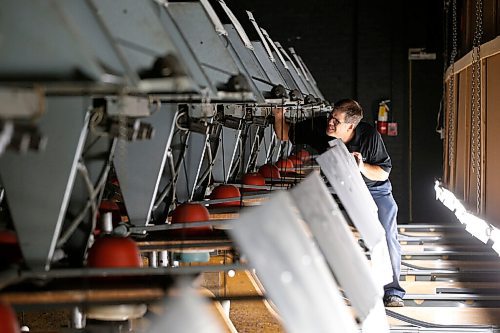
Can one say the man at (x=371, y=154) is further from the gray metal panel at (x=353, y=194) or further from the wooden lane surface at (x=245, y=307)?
the gray metal panel at (x=353, y=194)

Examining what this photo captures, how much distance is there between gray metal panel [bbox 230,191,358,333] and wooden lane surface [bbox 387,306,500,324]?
4.25 metres

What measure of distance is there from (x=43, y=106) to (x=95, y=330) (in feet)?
2.76

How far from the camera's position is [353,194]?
148 inches

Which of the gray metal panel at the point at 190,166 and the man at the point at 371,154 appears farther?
the man at the point at 371,154

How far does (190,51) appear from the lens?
3.32 m

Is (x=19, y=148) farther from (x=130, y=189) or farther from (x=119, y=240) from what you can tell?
(x=130, y=189)

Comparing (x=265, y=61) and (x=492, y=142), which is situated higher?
(x=265, y=61)

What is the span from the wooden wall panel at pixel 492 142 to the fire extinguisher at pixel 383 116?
610cm

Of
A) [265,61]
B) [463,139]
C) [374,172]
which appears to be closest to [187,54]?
[265,61]

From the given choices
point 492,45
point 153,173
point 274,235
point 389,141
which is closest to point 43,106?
point 274,235

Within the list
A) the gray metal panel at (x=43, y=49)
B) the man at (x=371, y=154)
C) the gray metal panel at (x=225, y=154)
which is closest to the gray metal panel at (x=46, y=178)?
the gray metal panel at (x=43, y=49)

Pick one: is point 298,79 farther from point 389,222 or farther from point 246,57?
point 246,57

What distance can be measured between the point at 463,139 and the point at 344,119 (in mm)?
2632

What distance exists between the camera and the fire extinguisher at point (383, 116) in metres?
13.0
